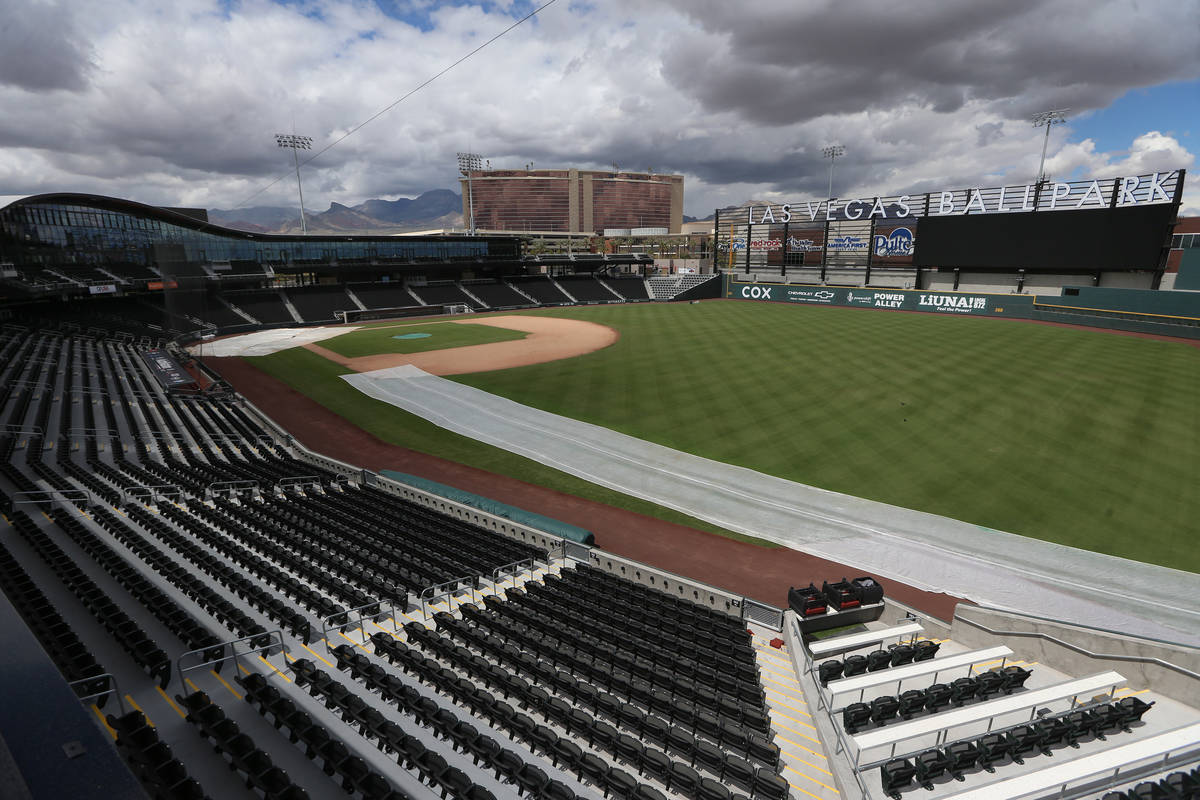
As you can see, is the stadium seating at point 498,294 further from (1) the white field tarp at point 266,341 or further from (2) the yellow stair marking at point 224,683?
(2) the yellow stair marking at point 224,683

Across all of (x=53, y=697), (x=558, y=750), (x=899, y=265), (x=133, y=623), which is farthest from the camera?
(x=899, y=265)

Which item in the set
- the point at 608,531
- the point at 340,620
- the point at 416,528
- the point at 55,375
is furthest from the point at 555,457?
the point at 55,375

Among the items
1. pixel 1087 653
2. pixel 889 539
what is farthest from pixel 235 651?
pixel 889 539

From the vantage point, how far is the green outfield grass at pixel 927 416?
20.7m

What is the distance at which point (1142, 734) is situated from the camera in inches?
344

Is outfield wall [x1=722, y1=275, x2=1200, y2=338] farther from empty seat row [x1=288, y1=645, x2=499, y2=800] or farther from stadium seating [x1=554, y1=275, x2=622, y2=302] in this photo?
empty seat row [x1=288, y1=645, x2=499, y2=800]

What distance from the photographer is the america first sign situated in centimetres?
5689

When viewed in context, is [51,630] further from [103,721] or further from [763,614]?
[763,614]

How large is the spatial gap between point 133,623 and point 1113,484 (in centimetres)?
3101

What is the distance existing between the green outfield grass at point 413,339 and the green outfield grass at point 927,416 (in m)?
5.70

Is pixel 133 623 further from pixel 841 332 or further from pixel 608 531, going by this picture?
pixel 841 332

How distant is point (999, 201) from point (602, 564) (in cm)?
7492

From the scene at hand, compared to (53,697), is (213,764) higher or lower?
lower

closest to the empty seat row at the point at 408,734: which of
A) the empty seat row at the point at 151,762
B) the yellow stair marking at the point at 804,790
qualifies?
the empty seat row at the point at 151,762
